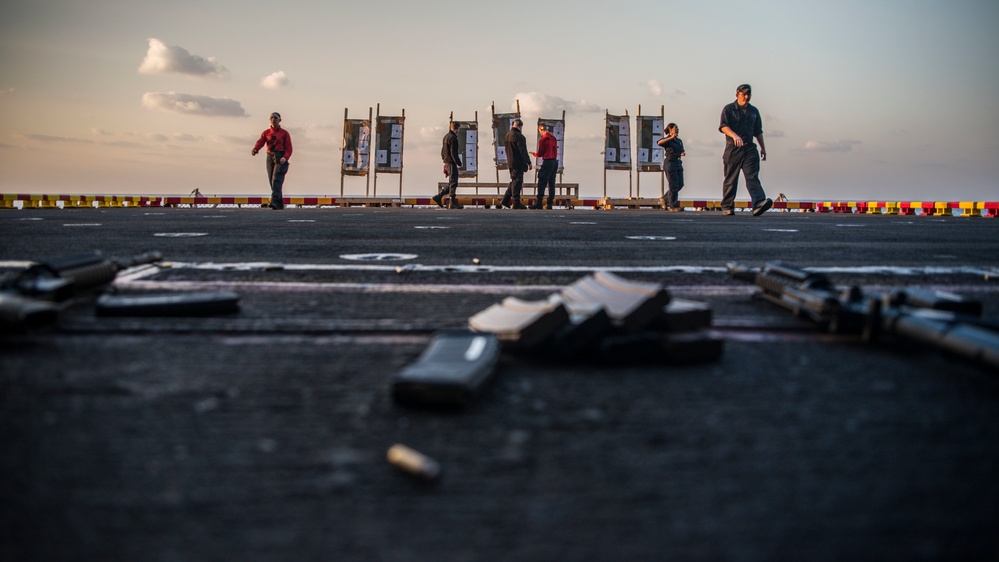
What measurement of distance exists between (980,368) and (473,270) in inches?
106

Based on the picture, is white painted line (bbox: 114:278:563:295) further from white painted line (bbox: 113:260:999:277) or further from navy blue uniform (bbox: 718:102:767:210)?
navy blue uniform (bbox: 718:102:767:210)

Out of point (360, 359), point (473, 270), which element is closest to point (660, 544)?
point (360, 359)

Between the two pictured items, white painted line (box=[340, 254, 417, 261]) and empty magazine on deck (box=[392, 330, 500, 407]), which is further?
white painted line (box=[340, 254, 417, 261])

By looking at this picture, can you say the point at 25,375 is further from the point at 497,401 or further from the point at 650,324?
the point at 650,324

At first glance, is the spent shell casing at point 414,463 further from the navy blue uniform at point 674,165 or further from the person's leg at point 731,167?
the navy blue uniform at point 674,165

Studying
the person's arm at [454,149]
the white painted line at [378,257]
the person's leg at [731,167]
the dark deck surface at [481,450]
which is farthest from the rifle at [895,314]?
the person's arm at [454,149]

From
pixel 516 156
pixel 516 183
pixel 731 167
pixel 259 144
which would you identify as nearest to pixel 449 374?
pixel 731 167

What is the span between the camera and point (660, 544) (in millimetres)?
1051

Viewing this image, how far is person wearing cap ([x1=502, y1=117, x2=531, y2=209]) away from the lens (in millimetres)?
21277

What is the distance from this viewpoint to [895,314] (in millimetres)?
2307

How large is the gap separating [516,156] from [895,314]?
67.1ft

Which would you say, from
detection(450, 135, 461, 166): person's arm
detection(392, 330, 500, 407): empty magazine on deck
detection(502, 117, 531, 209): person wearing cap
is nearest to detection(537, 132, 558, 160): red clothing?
detection(502, 117, 531, 209): person wearing cap

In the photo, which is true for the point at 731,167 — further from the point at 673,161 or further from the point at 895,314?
the point at 895,314

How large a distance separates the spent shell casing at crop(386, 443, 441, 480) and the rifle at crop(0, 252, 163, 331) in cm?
148
